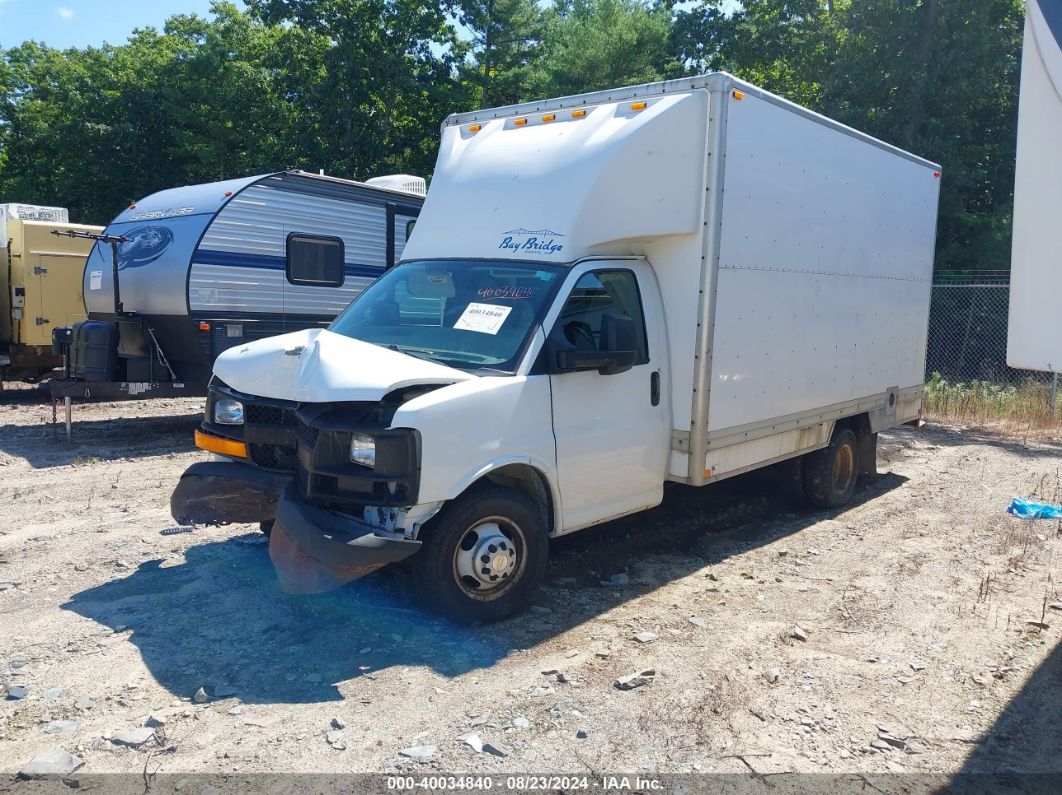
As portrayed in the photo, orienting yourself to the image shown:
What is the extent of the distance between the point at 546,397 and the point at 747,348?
6.54ft

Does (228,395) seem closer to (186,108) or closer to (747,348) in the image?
(747,348)

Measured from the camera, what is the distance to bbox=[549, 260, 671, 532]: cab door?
536 cm

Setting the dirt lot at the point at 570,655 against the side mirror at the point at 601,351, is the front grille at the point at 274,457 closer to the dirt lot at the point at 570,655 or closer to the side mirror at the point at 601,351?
the dirt lot at the point at 570,655

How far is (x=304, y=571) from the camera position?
4.62m

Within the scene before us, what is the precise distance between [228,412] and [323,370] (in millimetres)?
1185

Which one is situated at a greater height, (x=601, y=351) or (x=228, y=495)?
(x=601, y=351)

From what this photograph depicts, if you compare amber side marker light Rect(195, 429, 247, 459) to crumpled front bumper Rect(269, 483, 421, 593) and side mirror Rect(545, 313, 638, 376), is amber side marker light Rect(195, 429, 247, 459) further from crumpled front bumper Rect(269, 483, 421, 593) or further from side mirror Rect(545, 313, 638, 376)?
side mirror Rect(545, 313, 638, 376)

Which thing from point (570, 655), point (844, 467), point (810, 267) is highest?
point (810, 267)

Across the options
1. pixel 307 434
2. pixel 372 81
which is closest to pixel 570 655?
pixel 307 434

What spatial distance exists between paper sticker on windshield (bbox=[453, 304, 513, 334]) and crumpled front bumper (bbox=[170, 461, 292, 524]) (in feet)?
4.64

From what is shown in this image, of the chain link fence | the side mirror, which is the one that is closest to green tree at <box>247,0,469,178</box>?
the chain link fence

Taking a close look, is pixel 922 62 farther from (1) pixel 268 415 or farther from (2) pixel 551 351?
(1) pixel 268 415

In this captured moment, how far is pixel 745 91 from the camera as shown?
6.13 m

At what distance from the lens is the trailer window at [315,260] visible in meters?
11.3
